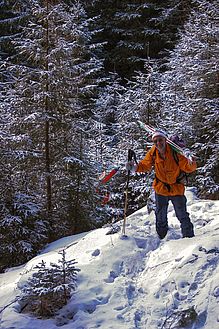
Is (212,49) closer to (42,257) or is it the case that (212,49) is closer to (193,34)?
(193,34)

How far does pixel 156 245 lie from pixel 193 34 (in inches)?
444

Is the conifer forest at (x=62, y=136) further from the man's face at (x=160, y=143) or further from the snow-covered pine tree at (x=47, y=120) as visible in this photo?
the man's face at (x=160, y=143)

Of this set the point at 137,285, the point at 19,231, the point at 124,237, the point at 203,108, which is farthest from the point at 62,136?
the point at 137,285

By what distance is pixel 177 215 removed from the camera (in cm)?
691

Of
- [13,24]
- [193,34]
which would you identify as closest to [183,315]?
[193,34]

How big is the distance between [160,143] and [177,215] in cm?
130

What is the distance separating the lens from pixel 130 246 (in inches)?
266

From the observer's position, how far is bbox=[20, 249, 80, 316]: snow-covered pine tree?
210 inches

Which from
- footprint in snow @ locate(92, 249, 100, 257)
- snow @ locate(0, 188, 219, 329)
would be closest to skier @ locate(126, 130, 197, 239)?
snow @ locate(0, 188, 219, 329)

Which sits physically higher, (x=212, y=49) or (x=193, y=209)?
(x=212, y=49)

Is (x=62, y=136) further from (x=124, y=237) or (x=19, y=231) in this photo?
(x=124, y=237)

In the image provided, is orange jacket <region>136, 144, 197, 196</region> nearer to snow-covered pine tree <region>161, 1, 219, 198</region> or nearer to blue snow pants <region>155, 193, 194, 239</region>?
blue snow pants <region>155, 193, 194, 239</region>

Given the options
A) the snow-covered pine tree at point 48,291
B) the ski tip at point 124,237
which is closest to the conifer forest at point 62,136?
the ski tip at point 124,237

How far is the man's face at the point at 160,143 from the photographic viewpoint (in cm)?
668
